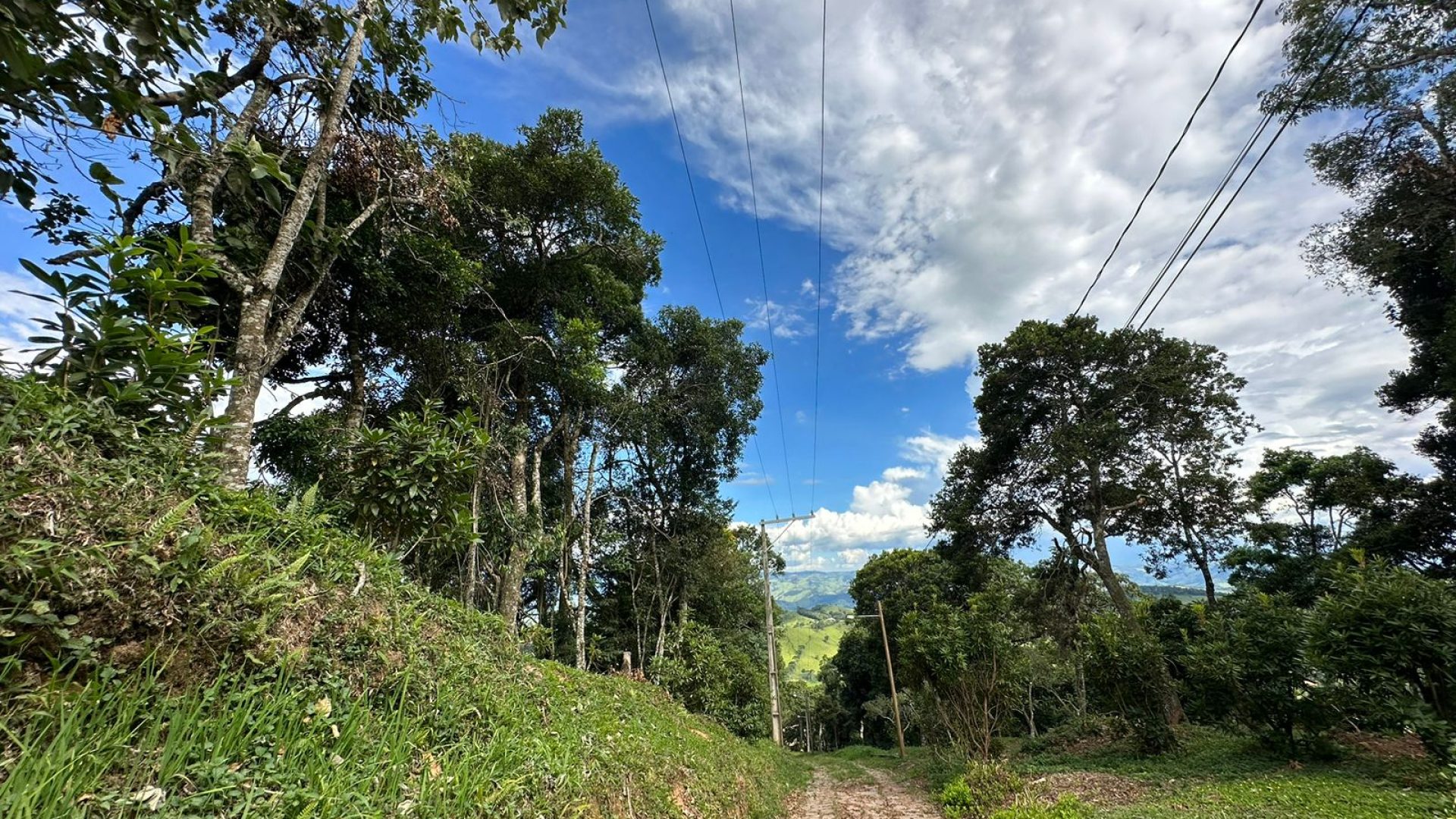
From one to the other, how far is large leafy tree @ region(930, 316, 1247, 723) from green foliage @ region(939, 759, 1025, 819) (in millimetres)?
6263

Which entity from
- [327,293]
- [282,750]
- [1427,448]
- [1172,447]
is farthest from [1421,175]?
[327,293]

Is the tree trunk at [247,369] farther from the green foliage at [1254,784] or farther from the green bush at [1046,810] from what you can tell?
the green foliage at [1254,784]

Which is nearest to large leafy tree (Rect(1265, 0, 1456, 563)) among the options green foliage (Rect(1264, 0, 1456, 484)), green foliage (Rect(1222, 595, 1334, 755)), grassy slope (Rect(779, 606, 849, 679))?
green foliage (Rect(1264, 0, 1456, 484))

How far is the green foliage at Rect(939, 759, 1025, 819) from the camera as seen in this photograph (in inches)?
338

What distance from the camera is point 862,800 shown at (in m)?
11.7

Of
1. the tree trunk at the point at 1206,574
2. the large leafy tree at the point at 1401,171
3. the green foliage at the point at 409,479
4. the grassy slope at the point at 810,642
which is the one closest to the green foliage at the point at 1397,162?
the large leafy tree at the point at 1401,171

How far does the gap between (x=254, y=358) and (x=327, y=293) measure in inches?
195

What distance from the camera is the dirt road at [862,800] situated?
980 cm

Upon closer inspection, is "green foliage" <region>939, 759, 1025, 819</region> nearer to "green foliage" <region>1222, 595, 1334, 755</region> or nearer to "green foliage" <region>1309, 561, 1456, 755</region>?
"green foliage" <region>1222, 595, 1334, 755</region>

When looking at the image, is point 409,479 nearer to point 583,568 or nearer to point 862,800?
point 583,568

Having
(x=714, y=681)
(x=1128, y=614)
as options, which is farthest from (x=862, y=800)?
(x=1128, y=614)

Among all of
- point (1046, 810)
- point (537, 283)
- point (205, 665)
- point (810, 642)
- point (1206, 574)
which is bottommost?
point (810, 642)

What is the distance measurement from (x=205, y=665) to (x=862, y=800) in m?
13.5

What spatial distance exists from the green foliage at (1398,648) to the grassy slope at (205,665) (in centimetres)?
1034
